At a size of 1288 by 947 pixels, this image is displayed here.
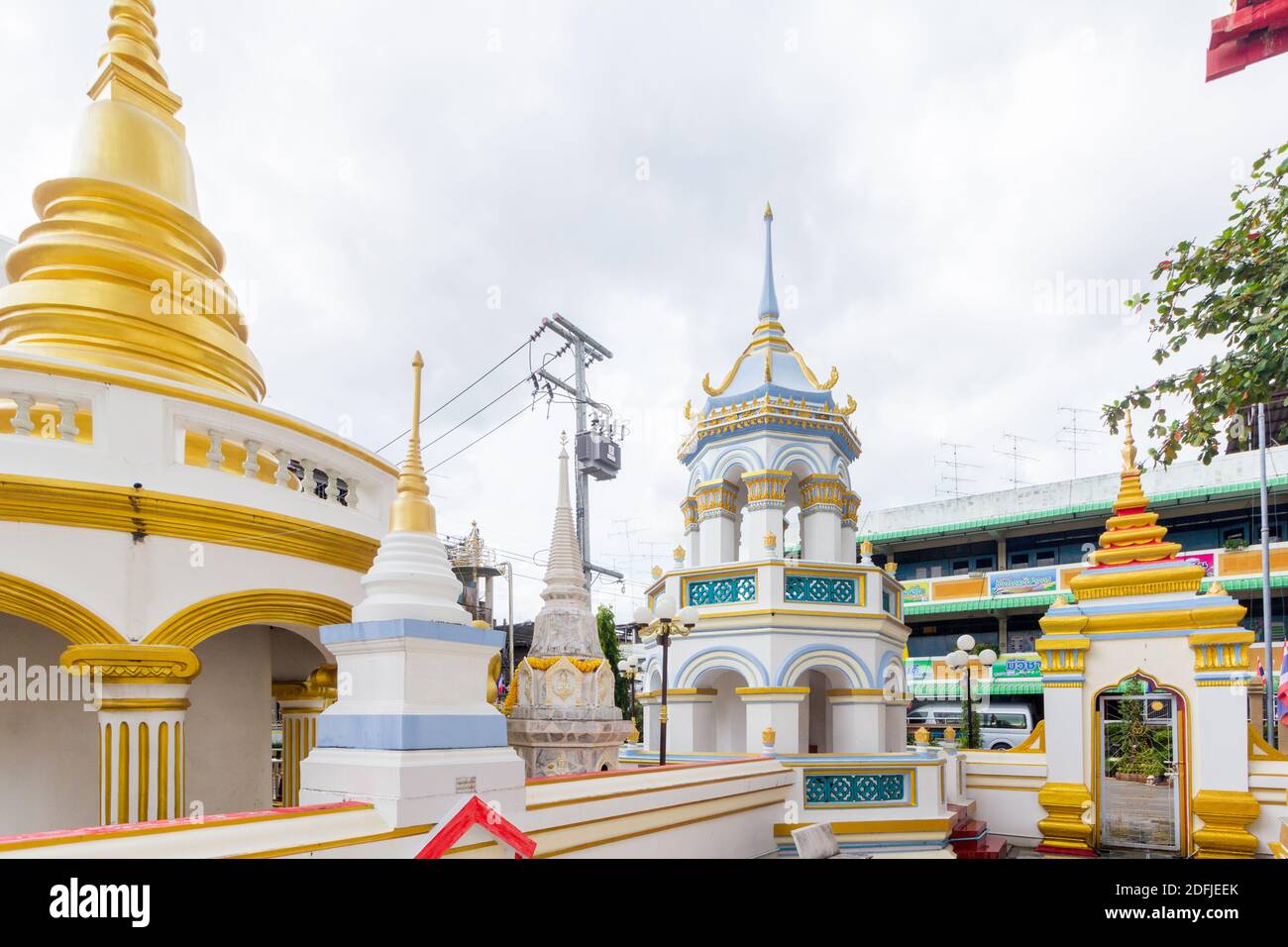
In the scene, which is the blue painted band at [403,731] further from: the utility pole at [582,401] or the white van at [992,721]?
the white van at [992,721]

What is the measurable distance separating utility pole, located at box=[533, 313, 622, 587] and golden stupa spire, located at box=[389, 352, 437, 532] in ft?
59.9

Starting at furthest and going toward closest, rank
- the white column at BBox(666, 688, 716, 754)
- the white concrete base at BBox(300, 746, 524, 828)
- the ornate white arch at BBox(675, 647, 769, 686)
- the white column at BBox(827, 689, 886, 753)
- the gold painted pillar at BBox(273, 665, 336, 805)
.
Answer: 1. the white column at BBox(666, 688, 716, 754)
2. the white column at BBox(827, 689, 886, 753)
3. the ornate white arch at BBox(675, 647, 769, 686)
4. the gold painted pillar at BBox(273, 665, 336, 805)
5. the white concrete base at BBox(300, 746, 524, 828)

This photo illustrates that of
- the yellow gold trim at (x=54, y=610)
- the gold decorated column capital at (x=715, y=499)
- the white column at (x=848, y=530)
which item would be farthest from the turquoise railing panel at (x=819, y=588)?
the yellow gold trim at (x=54, y=610)

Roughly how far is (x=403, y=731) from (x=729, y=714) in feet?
32.3

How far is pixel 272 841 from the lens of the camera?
4188 millimetres

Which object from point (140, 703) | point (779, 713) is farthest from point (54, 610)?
point (779, 713)

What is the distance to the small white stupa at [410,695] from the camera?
188 inches

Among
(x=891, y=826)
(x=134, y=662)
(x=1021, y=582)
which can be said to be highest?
(x=134, y=662)

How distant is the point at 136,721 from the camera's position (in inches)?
211

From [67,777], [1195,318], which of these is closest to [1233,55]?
[1195,318]

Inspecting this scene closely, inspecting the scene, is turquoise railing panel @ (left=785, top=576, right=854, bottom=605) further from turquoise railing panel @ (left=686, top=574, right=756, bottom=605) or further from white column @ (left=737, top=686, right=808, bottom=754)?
white column @ (left=737, top=686, right=808, bottom=754)

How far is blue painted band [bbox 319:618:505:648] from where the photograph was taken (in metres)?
4.84

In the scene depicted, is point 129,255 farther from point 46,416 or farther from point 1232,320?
point 1232,320

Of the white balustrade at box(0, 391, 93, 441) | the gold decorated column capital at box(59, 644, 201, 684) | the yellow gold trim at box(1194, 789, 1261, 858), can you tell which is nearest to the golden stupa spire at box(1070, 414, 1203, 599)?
the yellow gold trim at box(1194, 789, 1261, 858)
